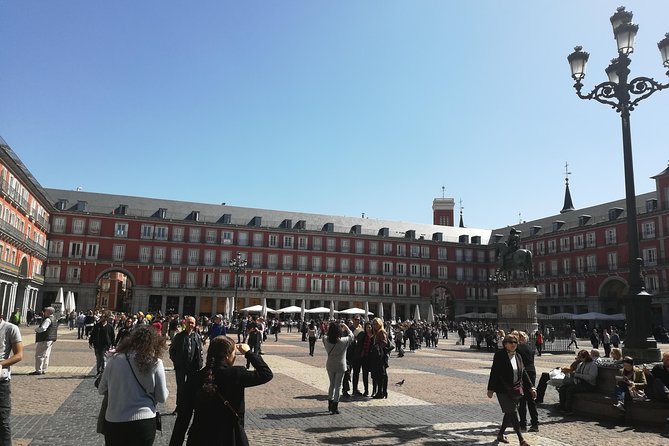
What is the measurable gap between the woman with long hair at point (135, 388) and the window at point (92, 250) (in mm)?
59050

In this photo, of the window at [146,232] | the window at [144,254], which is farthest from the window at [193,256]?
the window at [146,232]

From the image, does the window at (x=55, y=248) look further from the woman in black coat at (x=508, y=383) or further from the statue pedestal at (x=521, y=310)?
the woman in black coat at (x=508, y=383)

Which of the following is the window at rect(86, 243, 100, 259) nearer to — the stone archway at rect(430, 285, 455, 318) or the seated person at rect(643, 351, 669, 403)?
the stone archway at rect(430, 285, 455, 318)

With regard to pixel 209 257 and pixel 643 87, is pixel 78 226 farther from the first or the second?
pixel 643 87

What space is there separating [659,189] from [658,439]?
50100 millimetres

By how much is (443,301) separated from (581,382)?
69.0m

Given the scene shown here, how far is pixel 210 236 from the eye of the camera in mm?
62531

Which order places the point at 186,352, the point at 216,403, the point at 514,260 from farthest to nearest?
1. the point at 514,260
2. the point at 186,352
3. the point at 216,403

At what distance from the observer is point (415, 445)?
704 cm

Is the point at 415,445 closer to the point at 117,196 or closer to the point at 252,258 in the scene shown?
the point at 252,258

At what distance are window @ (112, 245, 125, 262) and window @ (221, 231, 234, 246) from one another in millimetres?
11048

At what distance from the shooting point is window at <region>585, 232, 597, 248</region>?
190ft

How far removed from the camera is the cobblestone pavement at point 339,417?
24.1 ft

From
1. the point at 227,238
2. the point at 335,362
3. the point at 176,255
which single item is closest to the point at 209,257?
the point at 227,238
